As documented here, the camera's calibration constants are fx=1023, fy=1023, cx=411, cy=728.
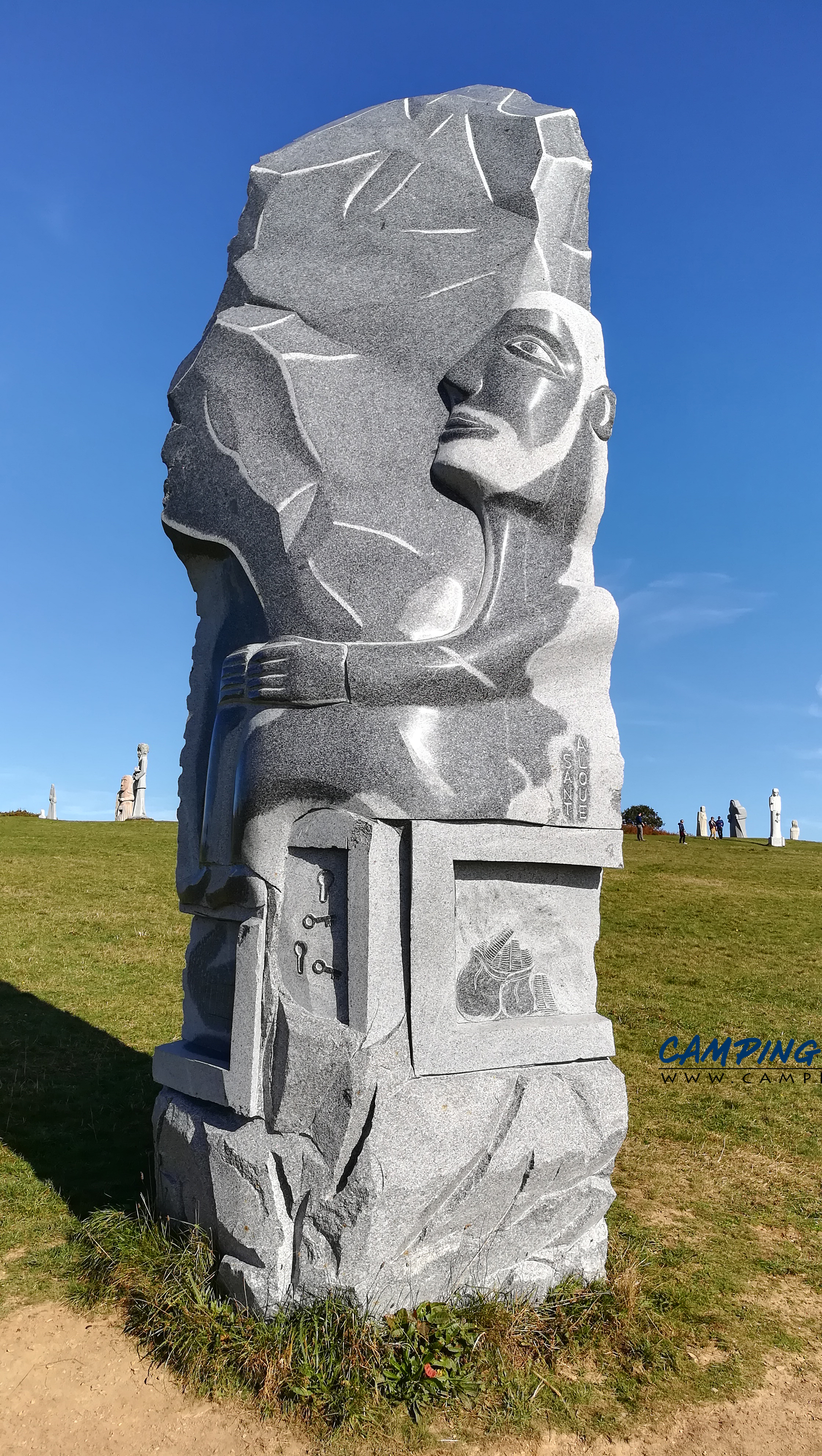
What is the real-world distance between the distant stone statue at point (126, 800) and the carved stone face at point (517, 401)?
27.0m

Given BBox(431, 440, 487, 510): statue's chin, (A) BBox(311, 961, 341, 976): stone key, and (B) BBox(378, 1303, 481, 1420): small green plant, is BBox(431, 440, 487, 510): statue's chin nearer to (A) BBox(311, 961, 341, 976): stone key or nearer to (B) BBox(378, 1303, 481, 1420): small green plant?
(A) BBox(311, 961, 341, 976): stone key

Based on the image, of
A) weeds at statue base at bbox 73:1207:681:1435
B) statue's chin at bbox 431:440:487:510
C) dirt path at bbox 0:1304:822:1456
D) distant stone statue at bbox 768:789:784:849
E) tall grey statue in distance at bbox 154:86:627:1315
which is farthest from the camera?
distant stone statue at bbox 768:789:784:849

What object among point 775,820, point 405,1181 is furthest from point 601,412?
point 775,820

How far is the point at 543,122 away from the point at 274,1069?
516 centimetres

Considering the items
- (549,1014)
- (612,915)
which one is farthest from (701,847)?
(549,1014)

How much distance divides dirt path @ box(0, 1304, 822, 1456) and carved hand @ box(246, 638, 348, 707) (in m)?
2.98

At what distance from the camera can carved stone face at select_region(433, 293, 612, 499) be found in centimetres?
499

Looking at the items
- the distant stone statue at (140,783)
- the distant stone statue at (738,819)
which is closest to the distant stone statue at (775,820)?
the distant stone statue at (738,819)

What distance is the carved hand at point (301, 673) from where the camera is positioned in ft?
15.4

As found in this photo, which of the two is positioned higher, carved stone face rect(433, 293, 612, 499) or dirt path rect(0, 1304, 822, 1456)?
carved stone face rect(433, 293, 612, 499)

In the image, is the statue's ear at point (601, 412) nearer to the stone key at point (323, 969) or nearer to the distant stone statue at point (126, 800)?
the stone key at point (323, 969)

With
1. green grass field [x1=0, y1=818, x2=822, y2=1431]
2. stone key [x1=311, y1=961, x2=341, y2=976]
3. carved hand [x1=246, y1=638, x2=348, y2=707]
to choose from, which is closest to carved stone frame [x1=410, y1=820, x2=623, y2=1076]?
stone key [x1=311, y1=961, x2=341, y2=976]

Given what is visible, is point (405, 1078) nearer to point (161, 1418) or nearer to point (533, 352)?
point (161, 1418)

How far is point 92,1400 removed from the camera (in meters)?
4.28
